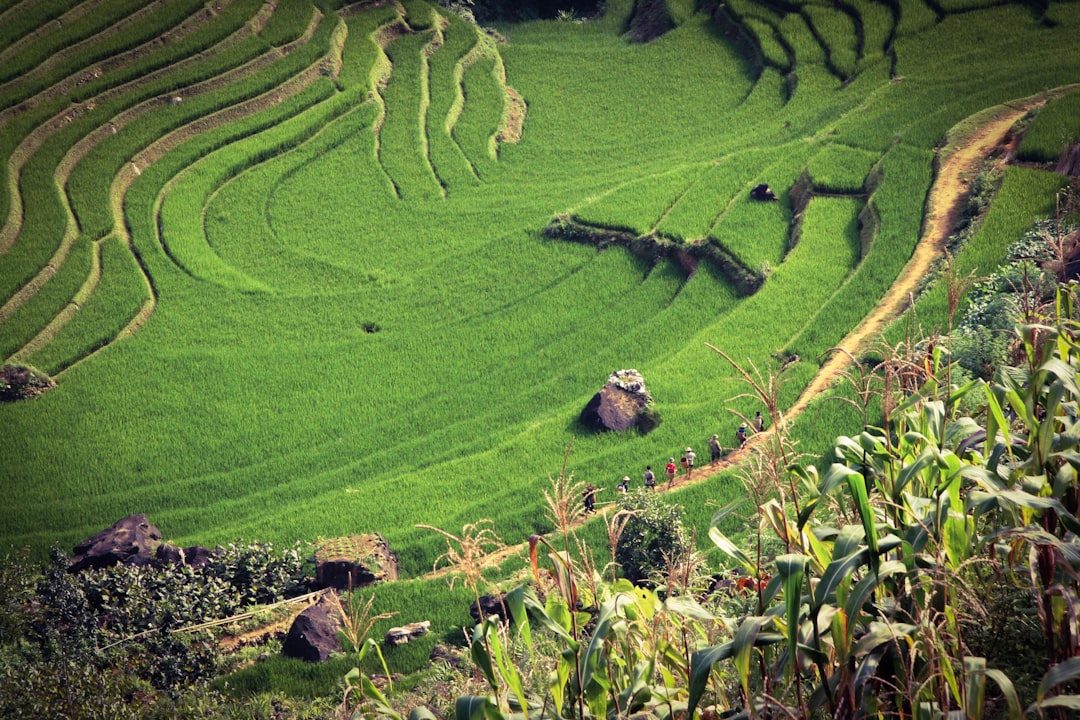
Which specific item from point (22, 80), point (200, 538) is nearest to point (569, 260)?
point (200, 538)

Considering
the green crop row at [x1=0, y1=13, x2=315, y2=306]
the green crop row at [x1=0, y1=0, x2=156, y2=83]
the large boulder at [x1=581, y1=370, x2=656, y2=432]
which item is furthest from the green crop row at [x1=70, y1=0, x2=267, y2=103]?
the large boulder at [x1=581, y1=370, x2=656, y2=432]

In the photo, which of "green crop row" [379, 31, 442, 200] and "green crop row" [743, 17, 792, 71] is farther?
"green crop row" [743, 17, 792, 71]

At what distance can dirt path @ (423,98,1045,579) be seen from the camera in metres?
17.8

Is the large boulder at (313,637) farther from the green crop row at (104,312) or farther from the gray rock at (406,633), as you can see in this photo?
the green crop row at (104,312)

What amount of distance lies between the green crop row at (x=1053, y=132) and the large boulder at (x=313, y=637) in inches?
662

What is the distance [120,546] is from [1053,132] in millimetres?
19697

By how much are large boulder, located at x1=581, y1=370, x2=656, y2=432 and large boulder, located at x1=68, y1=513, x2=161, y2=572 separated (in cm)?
753

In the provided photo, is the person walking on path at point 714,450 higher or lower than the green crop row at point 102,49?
lower

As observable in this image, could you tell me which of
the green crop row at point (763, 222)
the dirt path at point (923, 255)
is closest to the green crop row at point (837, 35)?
the green crop row at point (763, 222)

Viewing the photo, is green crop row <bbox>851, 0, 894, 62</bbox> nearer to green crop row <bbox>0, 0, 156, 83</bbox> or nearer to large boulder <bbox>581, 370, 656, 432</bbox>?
large boulder <bbox>581, 370, 656, 432</bbox>

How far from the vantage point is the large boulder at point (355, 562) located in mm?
16062

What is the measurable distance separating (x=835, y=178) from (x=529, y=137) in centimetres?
907

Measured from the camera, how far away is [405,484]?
1845 centimetres

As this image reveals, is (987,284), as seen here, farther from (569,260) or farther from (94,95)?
(94,95)
